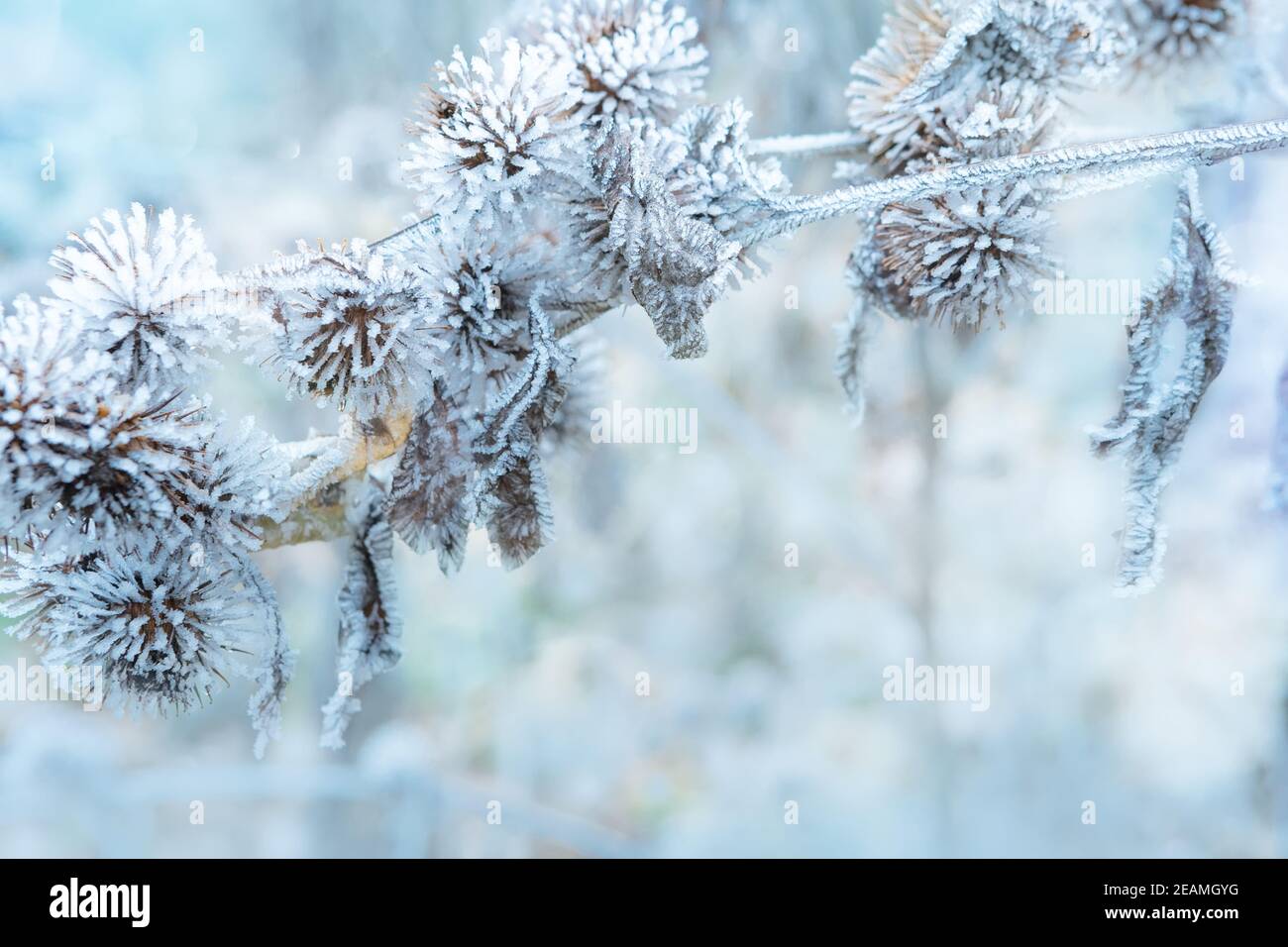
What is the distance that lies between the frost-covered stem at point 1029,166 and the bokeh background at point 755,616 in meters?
1.19

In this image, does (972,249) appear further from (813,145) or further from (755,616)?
(755,616)

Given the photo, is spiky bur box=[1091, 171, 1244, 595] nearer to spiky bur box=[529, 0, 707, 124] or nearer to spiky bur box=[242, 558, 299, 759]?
spiky bur box=[529, 0, 707, 124]

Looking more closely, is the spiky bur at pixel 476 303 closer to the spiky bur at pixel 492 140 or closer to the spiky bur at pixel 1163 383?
the spiky bur at pixel 492 140

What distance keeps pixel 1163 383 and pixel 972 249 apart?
11 centimetres

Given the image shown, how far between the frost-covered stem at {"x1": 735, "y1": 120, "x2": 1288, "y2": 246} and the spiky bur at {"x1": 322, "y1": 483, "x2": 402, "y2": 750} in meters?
0.21

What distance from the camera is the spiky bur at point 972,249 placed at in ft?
1.44

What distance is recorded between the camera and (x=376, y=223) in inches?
64.7

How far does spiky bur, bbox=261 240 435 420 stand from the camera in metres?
0.39

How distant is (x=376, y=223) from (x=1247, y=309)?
136 cm

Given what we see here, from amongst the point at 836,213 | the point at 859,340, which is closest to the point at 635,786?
A: the point at 859,340

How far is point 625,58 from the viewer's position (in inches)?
18.4

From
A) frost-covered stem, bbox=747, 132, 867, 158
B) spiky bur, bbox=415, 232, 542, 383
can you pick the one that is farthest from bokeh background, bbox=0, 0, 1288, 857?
spiky bur, bbox=415, 232, 542, 383

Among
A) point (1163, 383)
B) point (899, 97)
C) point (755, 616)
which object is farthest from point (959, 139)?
point (755, 616)

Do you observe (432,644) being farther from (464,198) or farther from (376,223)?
(464,198)
